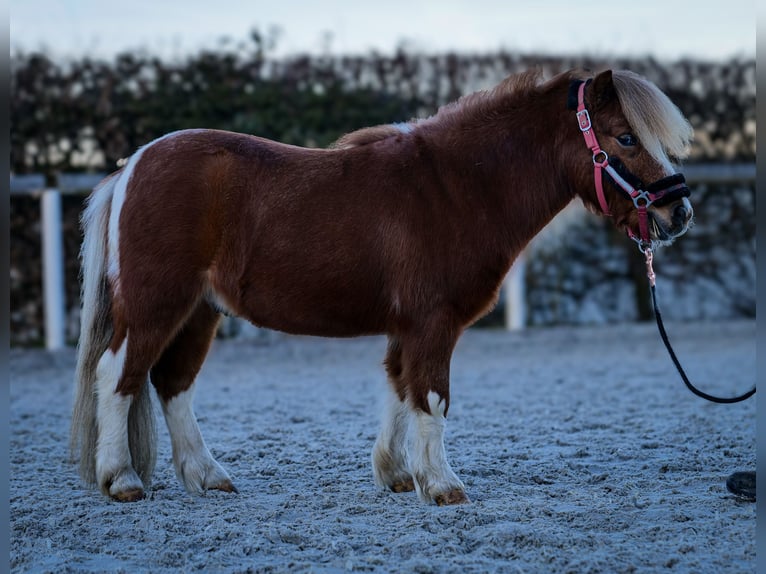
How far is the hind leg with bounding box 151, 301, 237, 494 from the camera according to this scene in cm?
415

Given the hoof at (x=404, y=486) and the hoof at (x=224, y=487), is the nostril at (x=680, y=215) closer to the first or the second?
the hoof at (x=404, y=486)

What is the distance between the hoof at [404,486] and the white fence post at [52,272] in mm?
5439

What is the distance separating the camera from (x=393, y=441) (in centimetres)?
412

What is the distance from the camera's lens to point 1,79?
2.94 metres

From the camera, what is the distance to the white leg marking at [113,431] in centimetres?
396

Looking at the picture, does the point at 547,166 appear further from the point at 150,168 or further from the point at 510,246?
the point at 150,168

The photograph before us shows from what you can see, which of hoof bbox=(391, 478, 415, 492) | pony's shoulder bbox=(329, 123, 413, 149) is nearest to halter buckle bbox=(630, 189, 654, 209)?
pony's shoulder bbox=(329, 123, 413, 149)

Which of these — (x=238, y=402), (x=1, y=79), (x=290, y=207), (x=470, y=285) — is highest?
(x=1, y=79)

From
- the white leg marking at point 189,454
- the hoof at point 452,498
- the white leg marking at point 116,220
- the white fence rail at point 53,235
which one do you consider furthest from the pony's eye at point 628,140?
the white fence rail at point 53,235

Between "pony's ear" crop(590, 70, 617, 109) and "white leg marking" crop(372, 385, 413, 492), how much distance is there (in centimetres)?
164

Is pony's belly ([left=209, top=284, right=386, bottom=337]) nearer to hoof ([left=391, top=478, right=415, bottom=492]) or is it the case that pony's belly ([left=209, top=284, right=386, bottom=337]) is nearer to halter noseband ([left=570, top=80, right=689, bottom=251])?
hoof ([left=391, top=478, right=415, bottom=492])

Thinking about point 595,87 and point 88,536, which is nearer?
point 88,536

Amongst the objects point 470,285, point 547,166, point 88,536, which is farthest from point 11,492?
point 547,166

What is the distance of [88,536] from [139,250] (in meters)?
1.28
